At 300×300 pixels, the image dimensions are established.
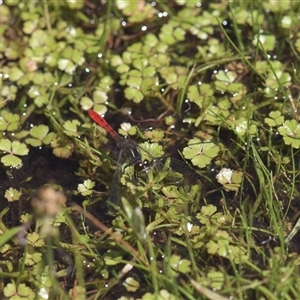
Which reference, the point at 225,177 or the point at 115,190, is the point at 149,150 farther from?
the point at 225,177

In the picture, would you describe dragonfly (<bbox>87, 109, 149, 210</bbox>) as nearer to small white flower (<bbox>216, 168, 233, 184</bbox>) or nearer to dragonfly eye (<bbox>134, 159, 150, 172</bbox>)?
dragonfly eye (<bbox>134, 159, 150, 172</bbox>)

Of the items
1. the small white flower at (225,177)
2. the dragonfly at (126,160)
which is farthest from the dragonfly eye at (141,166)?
the small white flower at (225,177)

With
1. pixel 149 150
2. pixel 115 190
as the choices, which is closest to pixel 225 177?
pixel 149 150

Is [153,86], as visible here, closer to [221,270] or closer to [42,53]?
[42,53]

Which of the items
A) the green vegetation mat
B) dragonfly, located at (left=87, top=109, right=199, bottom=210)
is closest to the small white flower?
the green vegetation mat

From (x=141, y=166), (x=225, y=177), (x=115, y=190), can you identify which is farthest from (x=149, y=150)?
(x=225, y=177)

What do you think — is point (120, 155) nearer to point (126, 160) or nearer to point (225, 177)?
point (126, 160)

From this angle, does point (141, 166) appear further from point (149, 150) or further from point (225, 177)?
point (225, 177)

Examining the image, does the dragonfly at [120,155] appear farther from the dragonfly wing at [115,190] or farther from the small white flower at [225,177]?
the small white flower at [225,177]

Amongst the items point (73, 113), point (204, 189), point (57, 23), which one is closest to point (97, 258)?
point (204, 189)
